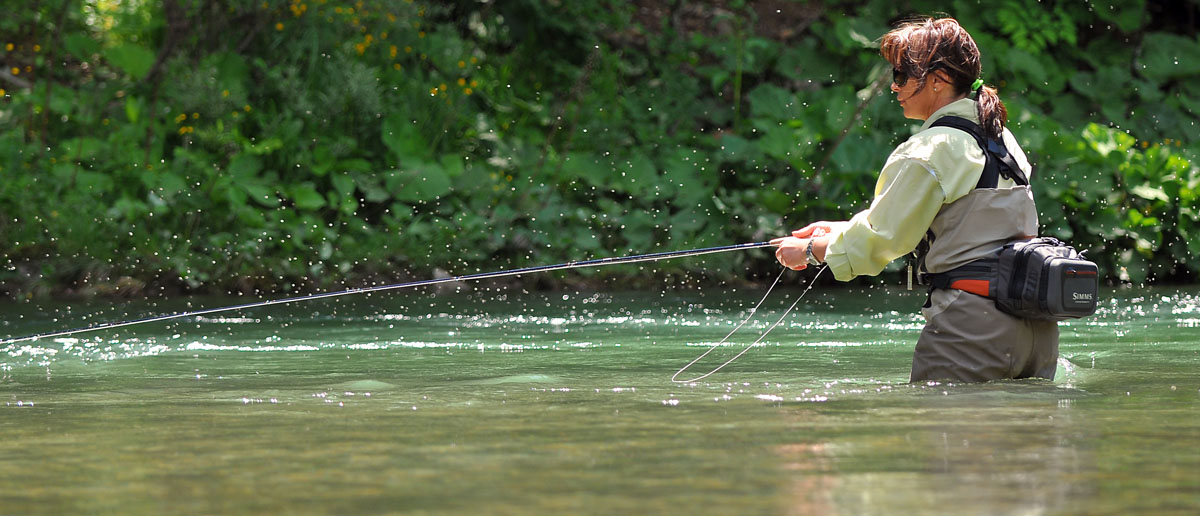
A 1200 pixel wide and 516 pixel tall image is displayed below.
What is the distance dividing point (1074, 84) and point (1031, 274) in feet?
31.8

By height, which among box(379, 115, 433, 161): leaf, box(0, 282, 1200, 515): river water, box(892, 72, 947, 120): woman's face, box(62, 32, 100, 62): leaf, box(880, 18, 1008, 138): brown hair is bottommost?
box(0, 282, 1200, 515): river water

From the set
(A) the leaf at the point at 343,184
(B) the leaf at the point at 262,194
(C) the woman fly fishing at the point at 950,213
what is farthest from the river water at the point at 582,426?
(A) the leaf at the point at 343,184

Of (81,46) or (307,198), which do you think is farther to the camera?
(81,46)

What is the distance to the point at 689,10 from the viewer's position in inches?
583

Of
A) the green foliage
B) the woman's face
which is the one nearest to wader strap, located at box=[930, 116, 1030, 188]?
the woman's face

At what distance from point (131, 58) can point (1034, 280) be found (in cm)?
953

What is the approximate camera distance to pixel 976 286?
4113mm

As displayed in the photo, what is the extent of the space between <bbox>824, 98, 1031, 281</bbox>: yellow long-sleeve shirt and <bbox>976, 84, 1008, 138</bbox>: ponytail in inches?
1.0

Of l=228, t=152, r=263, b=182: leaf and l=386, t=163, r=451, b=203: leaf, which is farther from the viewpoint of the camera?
l=386, t=163, r=451, b=203: leaf

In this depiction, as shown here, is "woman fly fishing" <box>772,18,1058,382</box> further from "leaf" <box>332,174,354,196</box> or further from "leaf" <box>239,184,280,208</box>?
"leaf" <box>332,174,354,196</box>

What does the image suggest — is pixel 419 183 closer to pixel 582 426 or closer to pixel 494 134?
pixel 494 134

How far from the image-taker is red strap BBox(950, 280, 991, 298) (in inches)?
161

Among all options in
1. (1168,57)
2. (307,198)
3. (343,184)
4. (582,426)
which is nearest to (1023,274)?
(582,426)

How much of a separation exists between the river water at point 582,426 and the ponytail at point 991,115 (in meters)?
0.71
